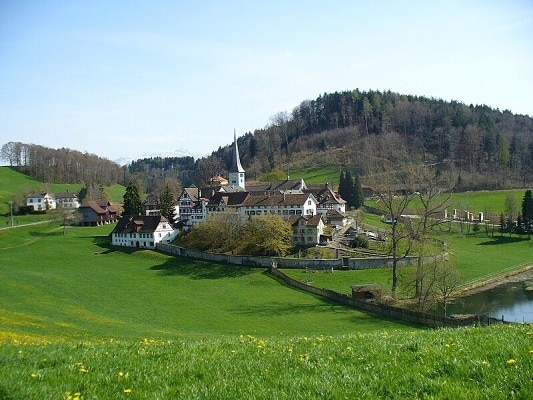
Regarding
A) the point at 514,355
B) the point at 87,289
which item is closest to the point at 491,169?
the point at 87,289

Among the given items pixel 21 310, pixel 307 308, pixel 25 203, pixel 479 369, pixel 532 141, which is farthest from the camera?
pixel 532 141

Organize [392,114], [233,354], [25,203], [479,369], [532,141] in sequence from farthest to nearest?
[392,114] → [532,141] → [25,203] → [233,354] → [479,369]

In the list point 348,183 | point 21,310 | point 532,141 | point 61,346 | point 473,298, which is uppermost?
point 532,141

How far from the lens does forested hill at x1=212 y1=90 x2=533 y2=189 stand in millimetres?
146375

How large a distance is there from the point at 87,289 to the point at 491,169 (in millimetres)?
129148

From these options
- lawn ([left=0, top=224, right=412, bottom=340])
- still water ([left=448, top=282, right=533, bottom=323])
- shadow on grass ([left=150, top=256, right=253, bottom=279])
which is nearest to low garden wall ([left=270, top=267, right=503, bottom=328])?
lawn ([left=0, top=224, right=412, bottom=340])

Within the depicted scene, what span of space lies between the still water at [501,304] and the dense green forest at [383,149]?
268 ft

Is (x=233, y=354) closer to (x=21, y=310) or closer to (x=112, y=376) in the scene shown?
(x=112, y=376)

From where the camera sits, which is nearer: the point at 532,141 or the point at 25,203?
the point at 25,203

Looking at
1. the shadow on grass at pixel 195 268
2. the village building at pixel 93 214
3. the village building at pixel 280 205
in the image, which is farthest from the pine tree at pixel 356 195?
the village building at pixel 93 214

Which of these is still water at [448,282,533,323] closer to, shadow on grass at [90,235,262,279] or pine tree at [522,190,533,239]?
shadow on grass at [90,235,262,279]

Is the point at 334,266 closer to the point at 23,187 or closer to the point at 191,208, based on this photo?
the point at 191,208

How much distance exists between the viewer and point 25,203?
11912 cm

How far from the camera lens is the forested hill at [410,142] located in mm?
146375
